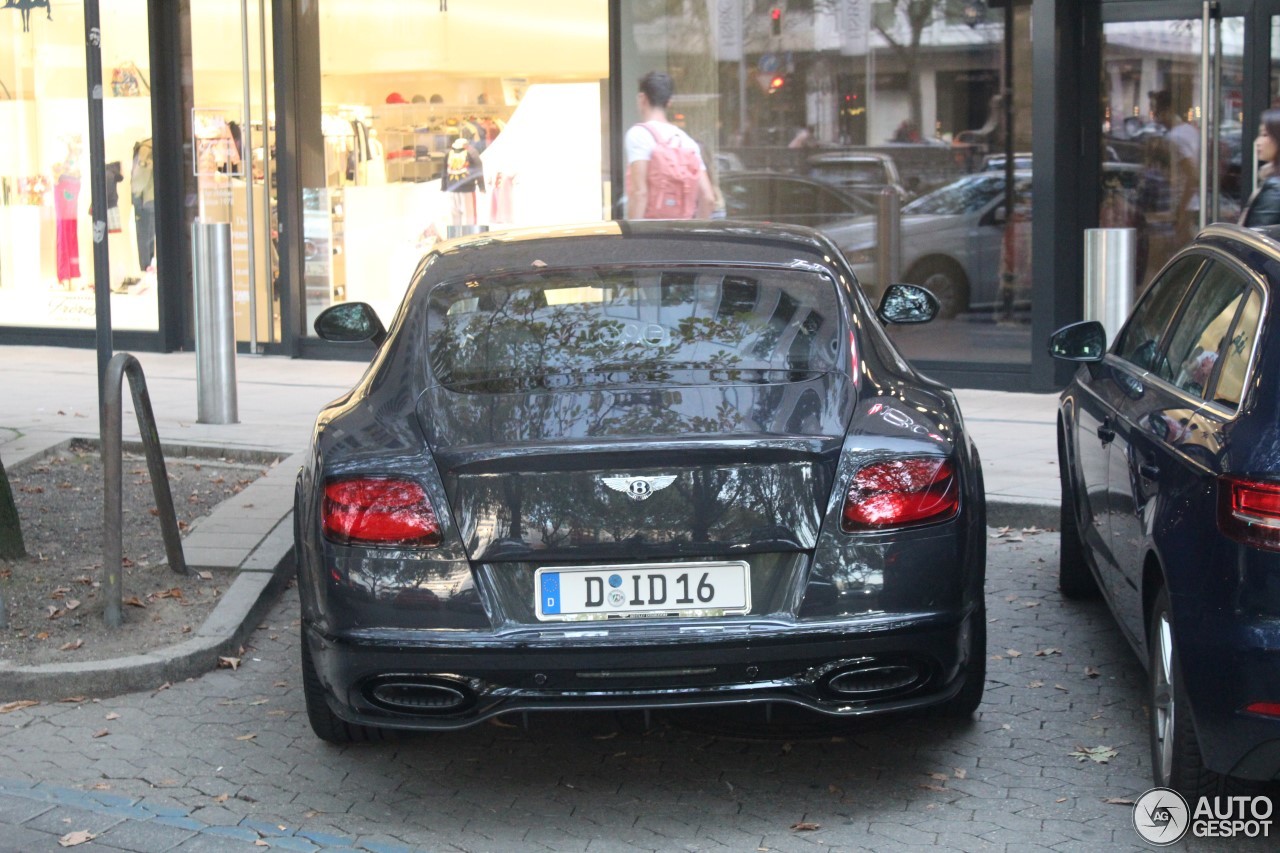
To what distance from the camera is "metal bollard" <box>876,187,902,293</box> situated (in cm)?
1221

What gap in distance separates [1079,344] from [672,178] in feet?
17.7

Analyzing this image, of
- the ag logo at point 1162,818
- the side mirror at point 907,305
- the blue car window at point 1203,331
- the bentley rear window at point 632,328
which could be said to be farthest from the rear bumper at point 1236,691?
the side mirror at point 907,305

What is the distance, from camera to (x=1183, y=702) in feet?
13.1

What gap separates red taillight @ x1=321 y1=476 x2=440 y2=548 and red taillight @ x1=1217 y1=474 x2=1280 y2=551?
6.12 ft

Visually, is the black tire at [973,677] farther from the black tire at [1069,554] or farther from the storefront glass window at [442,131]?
the storefront glass window at [442,131]

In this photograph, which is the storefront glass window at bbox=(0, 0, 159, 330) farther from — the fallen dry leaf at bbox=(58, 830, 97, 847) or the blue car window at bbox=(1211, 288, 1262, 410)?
the blue car window at bbox=(1211, 288, 1262, 410)

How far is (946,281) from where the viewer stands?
39.8 feet

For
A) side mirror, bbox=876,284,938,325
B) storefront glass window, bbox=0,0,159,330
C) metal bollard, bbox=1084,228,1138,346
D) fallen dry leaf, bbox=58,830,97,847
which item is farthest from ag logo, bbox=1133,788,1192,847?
storefront glass window, bbox=0,0,159,330

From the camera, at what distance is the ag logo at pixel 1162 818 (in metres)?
4.12

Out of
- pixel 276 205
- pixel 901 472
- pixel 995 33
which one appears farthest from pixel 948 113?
pixel 901 472

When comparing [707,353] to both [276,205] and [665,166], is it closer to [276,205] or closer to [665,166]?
[665,166]

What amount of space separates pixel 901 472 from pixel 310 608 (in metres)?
1.61

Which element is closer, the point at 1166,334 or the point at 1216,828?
the point at 1216,828

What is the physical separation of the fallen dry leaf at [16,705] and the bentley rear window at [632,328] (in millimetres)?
1886
